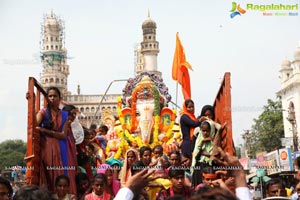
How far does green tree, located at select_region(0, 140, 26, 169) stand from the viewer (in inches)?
2916

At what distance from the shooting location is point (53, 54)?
8419cm

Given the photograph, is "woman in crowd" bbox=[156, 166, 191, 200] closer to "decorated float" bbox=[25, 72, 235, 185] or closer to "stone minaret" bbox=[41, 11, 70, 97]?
"decorated float" bbox=[25, 72, 235, 185]

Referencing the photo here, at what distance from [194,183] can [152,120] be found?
378 inches

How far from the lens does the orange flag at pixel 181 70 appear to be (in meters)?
13.2

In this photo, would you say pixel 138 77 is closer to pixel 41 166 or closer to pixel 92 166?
pixel 92 166

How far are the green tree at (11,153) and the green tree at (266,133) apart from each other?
28.4 metres

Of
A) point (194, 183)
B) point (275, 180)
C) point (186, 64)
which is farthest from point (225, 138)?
point (186, 64)

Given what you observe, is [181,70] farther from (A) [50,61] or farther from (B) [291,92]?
(A) [50,61]

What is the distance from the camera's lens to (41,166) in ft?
22.0

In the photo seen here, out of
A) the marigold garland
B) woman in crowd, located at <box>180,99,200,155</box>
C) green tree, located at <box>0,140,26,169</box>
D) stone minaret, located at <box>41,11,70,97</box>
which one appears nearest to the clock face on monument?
stone minaret, located at <box>41,11,70,97</box>

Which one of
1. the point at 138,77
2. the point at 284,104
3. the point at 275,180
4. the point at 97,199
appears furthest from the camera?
the point at 284,104

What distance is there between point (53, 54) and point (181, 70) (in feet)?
237

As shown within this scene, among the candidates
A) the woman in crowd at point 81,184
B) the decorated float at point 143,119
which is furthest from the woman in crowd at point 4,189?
the decorated float at point 143,119

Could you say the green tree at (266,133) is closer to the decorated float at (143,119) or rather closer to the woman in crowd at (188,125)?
the decorated float at (143,119)
